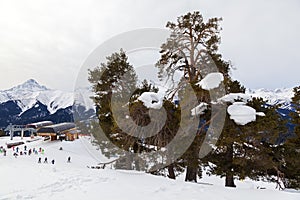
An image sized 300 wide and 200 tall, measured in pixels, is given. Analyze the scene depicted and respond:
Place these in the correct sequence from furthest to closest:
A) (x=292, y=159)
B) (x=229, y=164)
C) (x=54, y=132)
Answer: (x=54, y=132) < (x=229, y=164) < (x=292, y=159)

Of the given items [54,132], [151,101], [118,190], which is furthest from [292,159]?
[54,132]

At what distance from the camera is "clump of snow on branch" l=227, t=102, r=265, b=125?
35.1ft

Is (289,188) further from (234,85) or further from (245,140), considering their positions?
(234,85)

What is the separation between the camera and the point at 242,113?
35.1 ft

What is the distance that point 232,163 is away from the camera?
38.0 feet

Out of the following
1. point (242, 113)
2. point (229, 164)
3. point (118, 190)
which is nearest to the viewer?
point (118, 190)

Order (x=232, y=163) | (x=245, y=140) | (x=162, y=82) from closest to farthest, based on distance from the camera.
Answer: (x=245, y=140) < (x=232, y=163) < (x=162, y=82)

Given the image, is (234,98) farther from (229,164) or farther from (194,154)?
(194,154)

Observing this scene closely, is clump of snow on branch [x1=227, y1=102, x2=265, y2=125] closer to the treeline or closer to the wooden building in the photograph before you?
the treeline

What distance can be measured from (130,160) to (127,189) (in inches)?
261

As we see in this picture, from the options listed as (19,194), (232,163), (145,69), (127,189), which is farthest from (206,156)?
(19,194)

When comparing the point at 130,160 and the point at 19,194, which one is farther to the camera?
the point at 130,160

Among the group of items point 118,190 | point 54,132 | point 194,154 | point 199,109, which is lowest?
point 118,190

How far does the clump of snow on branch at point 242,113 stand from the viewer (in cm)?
1069
